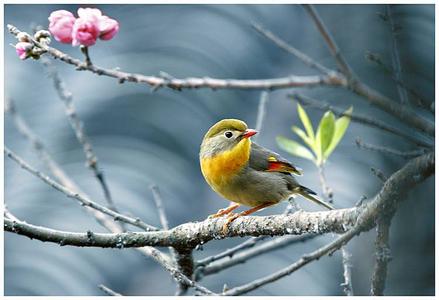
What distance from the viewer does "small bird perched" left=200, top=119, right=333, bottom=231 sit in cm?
121

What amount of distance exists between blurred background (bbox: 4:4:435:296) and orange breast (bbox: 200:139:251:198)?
10.5 inches

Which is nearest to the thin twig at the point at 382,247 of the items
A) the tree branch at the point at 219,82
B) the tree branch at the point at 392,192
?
the tree branch at the point at 392,192

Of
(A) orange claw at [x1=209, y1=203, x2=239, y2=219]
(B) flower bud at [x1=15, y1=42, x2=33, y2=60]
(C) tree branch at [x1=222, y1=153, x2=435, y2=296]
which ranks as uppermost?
(B) flower bud at [x1=15, y1=42, x2=33, y2=60]

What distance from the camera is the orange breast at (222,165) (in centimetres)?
122

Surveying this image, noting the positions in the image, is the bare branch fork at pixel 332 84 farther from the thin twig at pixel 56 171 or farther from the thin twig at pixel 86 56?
the thin twig at pixel 56 171

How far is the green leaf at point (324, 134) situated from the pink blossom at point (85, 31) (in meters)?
0.41

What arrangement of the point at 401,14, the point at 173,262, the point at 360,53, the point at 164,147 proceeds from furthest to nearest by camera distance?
the point at 164,147 < the point at 360,53 < the point at 401,14 < the point at 173,262

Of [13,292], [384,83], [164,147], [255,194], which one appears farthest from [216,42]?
[13,292]

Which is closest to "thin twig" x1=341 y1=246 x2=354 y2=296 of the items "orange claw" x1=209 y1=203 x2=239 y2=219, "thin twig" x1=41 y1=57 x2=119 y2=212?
"orange claw" x1=209 y1=203 x2=239 y2=219

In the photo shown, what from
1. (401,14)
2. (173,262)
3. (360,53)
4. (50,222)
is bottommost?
(173,262)

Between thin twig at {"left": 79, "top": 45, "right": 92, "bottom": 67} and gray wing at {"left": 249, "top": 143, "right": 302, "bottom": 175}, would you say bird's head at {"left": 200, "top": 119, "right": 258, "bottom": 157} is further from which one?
thin twig at {"left": 79, "top": 45, "right": 92, "bottom": 67}

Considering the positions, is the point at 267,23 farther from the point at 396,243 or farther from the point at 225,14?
the point at 396,243

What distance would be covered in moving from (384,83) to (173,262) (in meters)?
0.59

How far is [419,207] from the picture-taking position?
1.63 meters
